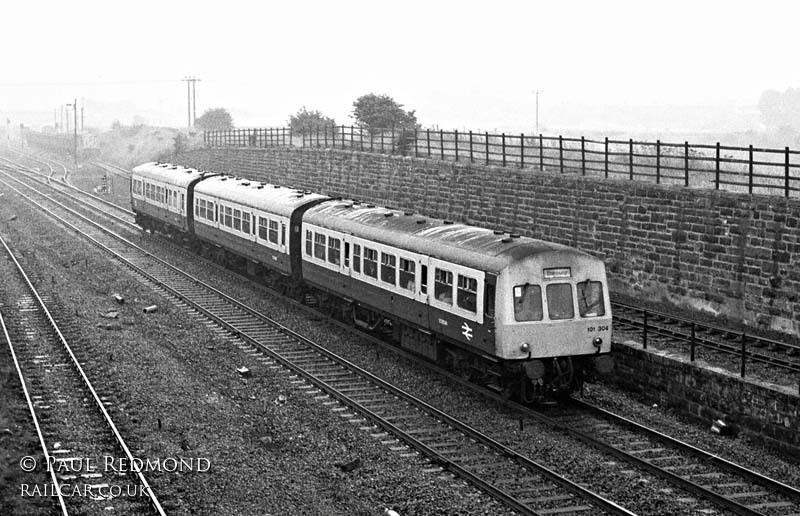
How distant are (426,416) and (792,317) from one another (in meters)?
7.44

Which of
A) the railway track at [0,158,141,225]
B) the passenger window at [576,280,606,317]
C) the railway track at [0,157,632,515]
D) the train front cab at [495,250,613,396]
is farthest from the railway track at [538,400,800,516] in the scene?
the railway track at [0,158,141,225]

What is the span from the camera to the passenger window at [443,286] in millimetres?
17031

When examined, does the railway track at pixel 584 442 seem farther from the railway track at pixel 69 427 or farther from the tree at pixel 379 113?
the tree at pixel 379 113

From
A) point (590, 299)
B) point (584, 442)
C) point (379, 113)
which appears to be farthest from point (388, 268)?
point (379, 113)

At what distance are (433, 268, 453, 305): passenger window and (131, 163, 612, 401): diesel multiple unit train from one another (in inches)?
0.7

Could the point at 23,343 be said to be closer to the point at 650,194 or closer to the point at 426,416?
the point at 426,416

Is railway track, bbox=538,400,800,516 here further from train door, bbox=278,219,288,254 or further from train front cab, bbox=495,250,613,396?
train door, bbox=278,219,288,254

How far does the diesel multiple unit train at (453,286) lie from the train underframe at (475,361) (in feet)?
0.08

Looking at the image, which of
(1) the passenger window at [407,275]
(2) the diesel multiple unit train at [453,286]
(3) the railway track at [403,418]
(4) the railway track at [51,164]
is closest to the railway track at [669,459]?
(2) the diesel multiple unit train at [453,286]

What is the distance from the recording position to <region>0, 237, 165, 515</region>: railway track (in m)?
12.1

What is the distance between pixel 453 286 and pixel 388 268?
8.93 ft

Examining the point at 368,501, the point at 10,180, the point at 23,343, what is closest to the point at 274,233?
A: the point at 23,343

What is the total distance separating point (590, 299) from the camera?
16.0m

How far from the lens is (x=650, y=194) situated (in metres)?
22.3
